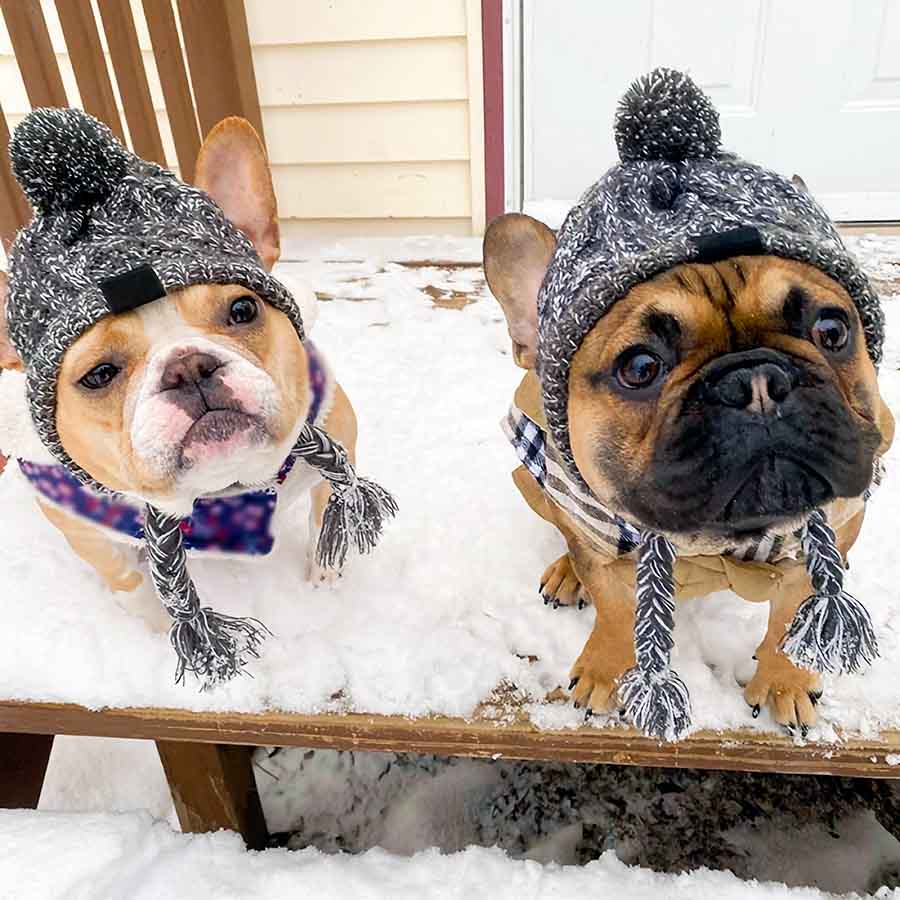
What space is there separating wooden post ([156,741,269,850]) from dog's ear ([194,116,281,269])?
910mm

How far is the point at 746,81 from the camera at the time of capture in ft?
9.93

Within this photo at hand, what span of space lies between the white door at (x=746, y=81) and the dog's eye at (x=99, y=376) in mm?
2235

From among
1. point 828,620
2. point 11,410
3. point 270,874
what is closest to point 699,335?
point 828,620

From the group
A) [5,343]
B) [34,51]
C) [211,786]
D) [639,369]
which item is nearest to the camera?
[639,369]

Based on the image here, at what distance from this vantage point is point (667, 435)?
103cm

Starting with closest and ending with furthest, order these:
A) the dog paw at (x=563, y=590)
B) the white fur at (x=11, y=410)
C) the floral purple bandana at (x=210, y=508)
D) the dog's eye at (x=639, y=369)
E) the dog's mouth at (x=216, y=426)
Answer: the dog's eye at (x=639, y=369), the dog's mouth at (x=216, y=426), the floral purple bandana at (x=210, y=508), the dog paw at (x=563, y=590), the white fur at (x=11, y=410)

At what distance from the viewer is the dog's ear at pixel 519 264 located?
4.10 ft

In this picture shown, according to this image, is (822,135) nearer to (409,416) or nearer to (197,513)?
(409,416)

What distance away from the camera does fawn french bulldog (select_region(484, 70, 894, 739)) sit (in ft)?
3.26

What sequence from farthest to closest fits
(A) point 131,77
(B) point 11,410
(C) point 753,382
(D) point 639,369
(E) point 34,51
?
1. (A) point 131,77
2. (E) point 34,51
3. (B) point 11,410
4. (D) point 639,369
5. (C) point 753,382

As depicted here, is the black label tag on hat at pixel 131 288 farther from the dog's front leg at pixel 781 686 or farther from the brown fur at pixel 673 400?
the dog's front leg at pixel 781 686

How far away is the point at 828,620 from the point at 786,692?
0.26 m

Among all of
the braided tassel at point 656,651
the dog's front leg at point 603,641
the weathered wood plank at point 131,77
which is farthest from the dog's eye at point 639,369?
the weathered wood plank at point 131,77

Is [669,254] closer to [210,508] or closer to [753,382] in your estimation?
[753,382]
